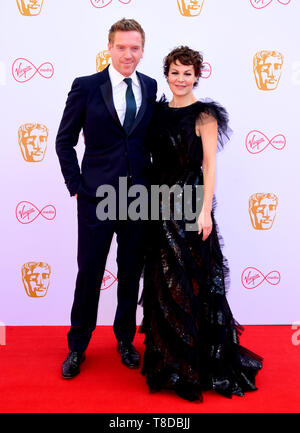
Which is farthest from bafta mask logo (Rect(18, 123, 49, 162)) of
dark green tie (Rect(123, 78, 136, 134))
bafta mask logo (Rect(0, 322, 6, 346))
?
bafta mask logo (Rect(0, 322, 6, 346))

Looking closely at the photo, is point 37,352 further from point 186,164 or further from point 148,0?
point 148,0

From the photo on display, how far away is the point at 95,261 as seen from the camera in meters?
2.01

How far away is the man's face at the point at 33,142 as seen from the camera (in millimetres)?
→ 2553

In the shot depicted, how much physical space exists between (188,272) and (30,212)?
4.01ft

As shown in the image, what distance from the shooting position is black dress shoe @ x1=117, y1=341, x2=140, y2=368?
2127mm

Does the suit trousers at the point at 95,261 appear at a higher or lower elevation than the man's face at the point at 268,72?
lower

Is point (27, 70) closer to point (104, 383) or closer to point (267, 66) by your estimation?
point (267, 66)

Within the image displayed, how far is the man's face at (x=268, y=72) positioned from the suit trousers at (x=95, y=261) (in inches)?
48.0

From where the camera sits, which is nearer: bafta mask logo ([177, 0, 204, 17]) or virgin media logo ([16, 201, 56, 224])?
bafta mask logo ([177, 0, 204, 17])

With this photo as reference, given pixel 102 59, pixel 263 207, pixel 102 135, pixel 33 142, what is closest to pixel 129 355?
pixel 102 135

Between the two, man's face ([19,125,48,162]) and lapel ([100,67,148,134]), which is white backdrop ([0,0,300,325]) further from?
lapel ([100,67,148,134])

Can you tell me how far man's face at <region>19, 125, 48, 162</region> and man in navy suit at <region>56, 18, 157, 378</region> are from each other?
0.59 m

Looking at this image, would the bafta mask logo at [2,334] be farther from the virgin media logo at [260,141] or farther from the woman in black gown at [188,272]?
the virgin media logo at [260,141]

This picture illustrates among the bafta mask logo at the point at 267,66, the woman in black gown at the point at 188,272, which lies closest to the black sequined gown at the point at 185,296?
the woman in black gown at the point at 188,272
